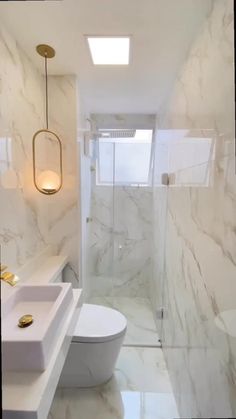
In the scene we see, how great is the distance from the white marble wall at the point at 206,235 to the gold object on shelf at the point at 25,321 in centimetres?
79

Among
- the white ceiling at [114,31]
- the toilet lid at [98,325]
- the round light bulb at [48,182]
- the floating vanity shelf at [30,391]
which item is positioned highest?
the white ceiling at [114,31]

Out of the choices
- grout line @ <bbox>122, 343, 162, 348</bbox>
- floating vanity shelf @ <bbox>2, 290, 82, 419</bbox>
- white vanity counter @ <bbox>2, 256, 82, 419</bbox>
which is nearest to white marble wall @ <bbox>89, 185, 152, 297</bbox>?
grout line @ <bbox>122, 343, 162, 348</bbox>

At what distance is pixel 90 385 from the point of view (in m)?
1.80

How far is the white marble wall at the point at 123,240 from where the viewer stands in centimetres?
309

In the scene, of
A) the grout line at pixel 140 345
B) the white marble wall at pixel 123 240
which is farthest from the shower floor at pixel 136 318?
the white marble wall at pixel 123 240

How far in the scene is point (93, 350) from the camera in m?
1.66

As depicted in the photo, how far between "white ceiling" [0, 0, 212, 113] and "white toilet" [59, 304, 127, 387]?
67.7 inches

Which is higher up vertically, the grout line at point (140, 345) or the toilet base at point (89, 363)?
the toilet base at point (89, 363)

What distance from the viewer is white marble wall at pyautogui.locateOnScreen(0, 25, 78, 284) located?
1.37 meters

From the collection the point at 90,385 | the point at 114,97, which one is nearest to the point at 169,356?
the point at 90,385

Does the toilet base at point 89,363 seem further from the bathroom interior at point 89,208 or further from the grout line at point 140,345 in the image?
the grout line at point 140,345

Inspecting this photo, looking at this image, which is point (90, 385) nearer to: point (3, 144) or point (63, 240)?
point (63, 240)

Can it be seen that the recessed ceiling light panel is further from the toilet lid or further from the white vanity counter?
the toilet lid

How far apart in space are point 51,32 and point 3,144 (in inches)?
27.0
